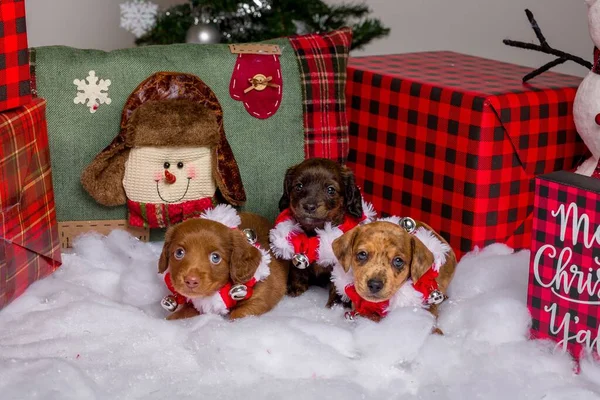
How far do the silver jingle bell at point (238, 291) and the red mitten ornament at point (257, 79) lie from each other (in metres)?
0.49

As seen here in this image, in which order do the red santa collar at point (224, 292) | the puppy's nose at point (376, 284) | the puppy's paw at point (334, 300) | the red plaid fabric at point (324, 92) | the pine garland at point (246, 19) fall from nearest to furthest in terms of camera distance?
1. the puppy's nose at point (376, 284)
2. the red santa collar at point (224, 292)
3. the puppy's paw at point (334, 300)
4. the red plaid fabric at point (324, 92)
5. the pine garland at point (246, 19)

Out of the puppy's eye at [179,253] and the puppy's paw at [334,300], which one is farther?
the puppy's paw at [334,300]

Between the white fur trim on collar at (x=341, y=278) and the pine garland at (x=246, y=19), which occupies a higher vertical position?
the pine garland at (x=246, y=19)

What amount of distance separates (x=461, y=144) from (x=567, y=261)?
0.50 m

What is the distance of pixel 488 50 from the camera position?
336cm

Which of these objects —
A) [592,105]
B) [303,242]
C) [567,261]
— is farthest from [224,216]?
[592,105]

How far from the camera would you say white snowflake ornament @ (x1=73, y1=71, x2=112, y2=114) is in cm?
196

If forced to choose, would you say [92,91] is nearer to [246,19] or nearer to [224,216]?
[224,216]

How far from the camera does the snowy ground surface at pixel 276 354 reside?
1.47 metres

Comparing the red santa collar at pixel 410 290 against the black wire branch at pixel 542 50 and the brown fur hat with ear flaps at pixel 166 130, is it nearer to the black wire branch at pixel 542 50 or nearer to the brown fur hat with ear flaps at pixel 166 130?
the brown fur hat with ear flaps at pixel 166 130

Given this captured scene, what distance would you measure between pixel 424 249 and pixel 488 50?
1.86 metres

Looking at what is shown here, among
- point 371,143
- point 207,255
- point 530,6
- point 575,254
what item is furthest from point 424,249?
point 530,6

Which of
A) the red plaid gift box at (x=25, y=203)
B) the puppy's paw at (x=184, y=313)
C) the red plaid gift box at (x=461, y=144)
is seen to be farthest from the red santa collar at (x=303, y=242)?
the red plaid gift box at (x=25, y=203)

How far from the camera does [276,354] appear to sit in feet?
5.12
